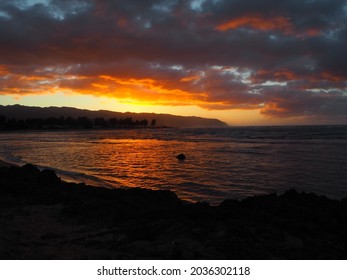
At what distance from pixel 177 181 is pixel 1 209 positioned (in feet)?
37.4

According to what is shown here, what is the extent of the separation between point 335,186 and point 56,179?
15.1 m

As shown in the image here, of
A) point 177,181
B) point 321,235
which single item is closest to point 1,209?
point 321,235

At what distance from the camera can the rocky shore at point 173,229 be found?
659 centimetres

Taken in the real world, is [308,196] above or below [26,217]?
above

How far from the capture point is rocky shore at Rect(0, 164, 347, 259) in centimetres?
659

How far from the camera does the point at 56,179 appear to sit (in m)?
15.9

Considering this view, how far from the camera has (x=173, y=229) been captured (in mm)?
7688

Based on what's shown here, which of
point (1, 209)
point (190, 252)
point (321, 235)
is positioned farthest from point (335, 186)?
point (1, 209)

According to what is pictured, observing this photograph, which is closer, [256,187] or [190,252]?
[190,252]

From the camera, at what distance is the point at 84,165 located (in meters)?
27.9

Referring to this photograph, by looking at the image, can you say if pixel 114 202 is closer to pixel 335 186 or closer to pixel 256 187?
pixel 256 187
